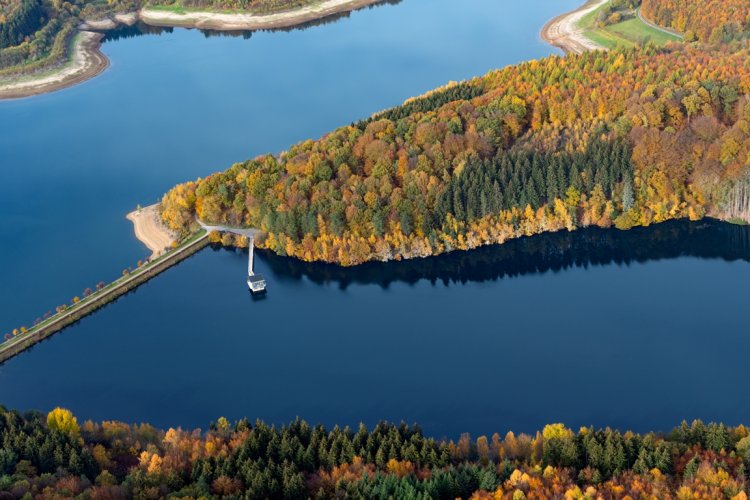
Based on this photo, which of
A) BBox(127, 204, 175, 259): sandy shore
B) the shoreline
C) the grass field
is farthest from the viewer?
the shoreline

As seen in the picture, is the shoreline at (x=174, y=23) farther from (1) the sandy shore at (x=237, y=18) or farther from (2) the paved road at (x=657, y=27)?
(2) the paved road at (x=657, y=27)

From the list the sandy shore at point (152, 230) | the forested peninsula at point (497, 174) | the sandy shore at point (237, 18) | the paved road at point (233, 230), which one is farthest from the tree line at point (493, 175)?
the sandy shore at point (237, 18)

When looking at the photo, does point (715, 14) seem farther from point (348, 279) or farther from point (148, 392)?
point (148, 392)

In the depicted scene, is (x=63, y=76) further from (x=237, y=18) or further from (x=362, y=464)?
(x=362, y=464)

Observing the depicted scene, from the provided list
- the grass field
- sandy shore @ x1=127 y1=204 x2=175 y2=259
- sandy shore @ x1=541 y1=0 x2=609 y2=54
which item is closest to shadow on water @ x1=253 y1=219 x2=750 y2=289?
sandy shore @ x1=127 y1=204 x2=175 y2=259

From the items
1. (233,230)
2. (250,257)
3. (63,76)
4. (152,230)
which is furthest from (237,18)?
(250,257)

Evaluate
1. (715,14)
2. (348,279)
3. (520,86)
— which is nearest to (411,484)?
(348,279)

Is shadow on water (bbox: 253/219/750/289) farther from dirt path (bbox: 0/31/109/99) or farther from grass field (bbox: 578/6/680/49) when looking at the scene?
dirt path (bbox: 0/31/109/99)
